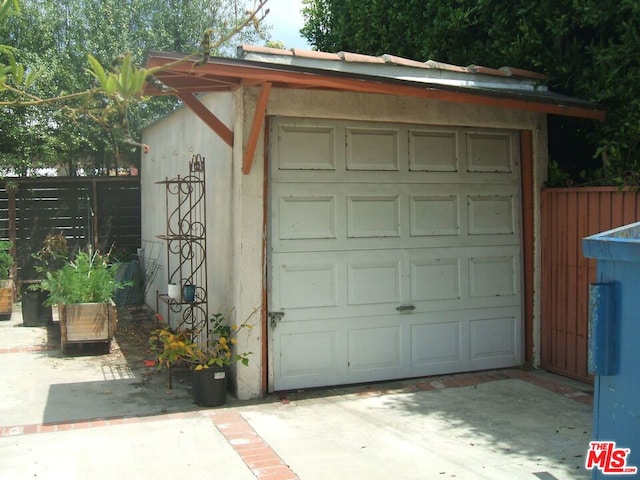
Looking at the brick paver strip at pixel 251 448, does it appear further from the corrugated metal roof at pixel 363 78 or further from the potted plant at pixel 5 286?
the potted plant at pixel 5 286

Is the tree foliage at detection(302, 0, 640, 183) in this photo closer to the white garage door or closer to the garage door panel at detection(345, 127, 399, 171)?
the white garage door

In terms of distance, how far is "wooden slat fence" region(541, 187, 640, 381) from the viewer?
662 cm

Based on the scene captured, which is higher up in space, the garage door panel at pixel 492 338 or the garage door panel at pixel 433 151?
the garage door panel at pixel 433 151

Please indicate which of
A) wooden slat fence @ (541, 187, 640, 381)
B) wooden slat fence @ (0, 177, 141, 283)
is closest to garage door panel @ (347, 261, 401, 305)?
wooden slat fence @ (541, 187, 640, 381)

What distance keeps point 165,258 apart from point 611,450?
8.23 meters

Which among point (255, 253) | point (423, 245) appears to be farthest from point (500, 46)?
point (255, 253)

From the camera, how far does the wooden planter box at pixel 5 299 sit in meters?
10.6

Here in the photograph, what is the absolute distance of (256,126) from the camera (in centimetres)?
604

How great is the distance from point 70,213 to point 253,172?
7.57m

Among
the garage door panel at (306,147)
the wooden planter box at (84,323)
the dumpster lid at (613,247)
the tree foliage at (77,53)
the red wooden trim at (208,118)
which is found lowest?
the wooden planter box at (84,323)

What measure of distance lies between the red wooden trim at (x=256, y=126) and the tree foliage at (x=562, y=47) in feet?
10.7

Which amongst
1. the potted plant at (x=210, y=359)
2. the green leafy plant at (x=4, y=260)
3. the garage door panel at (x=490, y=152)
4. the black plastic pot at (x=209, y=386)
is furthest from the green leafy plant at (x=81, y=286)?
the garage door panel at (x=490, y=152)

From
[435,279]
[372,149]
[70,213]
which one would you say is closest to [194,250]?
[372,149]

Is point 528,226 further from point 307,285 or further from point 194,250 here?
point 194,250
